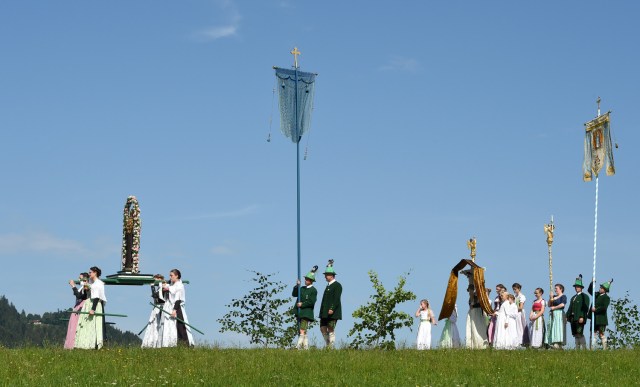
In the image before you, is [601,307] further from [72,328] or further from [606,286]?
[72,328]

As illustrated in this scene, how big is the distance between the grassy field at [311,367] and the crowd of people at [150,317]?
1410 mm

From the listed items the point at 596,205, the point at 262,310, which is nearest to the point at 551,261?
the point at 596,205

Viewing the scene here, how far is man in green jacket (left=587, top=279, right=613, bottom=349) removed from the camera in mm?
31719

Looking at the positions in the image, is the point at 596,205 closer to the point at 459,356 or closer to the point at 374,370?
the point at 459,356

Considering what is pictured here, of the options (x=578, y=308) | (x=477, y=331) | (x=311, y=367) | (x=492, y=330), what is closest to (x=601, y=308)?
(x=578, y=308)

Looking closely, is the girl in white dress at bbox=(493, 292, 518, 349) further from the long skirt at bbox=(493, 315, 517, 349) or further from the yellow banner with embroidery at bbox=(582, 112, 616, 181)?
the yellow banner with embroidery at bbox=(582, 112, 616, 181)

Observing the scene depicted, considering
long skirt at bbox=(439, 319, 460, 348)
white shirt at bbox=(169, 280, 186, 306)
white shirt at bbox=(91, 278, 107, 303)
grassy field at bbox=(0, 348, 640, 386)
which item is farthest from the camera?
long skirt at bbox=(439, 319, 460, 348)

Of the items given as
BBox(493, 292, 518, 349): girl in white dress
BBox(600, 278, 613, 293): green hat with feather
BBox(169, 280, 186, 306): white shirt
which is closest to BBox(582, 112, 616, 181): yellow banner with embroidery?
BBox(600, 278, 613, 293): green hat with feather

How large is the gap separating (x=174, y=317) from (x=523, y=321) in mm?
10570

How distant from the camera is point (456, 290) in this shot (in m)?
30.2

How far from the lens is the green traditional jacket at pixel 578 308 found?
31.1 m

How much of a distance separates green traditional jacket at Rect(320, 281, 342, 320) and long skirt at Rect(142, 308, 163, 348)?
A: 4.54 metres

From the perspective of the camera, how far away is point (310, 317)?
29.5 metres

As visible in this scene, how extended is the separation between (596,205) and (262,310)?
14.6m
